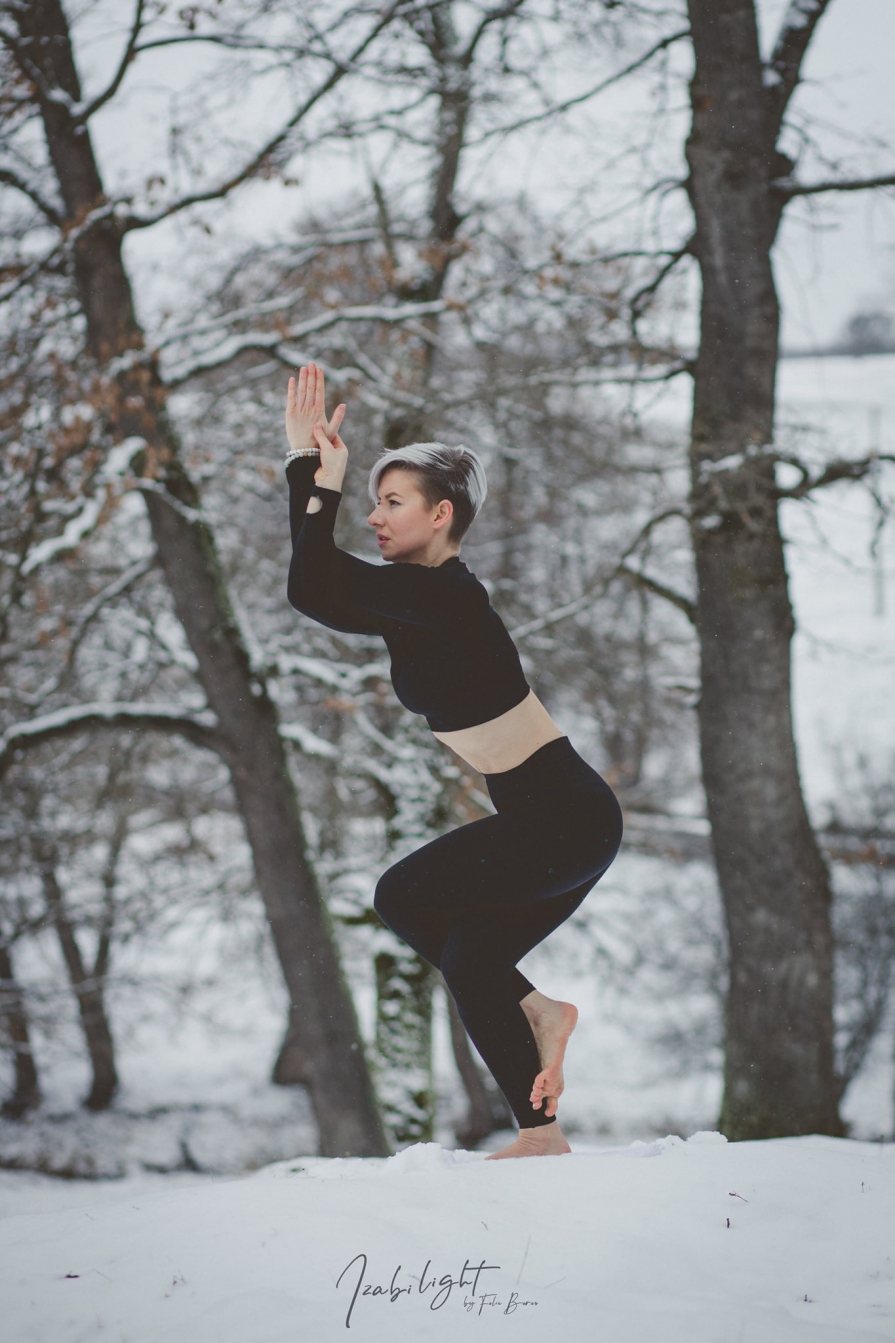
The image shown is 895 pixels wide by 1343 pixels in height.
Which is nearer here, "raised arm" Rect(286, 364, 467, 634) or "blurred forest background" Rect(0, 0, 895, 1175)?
"raised arm" Rect(286, 364, 467, 634)

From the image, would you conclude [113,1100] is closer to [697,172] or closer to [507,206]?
[507,206]

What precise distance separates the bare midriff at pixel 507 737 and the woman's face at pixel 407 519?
0.49 metres

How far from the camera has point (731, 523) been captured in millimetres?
6348

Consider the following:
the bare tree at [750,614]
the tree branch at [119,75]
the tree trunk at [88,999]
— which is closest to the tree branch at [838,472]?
the bare tree at [750,614]

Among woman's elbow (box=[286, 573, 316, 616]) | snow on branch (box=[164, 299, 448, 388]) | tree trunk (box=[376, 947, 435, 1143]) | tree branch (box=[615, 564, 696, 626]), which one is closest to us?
woman's elbow (box=[286, 573, 316, 616])

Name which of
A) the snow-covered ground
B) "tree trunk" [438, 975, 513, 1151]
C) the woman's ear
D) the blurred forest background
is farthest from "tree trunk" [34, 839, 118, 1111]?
the woman's ear

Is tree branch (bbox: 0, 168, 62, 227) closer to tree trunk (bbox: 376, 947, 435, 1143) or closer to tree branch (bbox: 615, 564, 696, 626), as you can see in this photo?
tree branch (bbox: 615, 564, 696, 626)

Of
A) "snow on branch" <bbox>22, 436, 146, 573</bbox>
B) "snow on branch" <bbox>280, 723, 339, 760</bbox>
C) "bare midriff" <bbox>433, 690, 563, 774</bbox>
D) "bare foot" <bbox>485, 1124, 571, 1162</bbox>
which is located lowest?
"bare foot" <bbox>485, 1124, 571, 1162</bbox>

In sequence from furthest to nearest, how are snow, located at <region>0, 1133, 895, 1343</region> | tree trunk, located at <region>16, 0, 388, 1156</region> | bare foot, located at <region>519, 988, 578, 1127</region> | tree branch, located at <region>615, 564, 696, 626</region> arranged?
tree trunk, located at <region>16, 0, 388, 1156</region>
tree branch, located at <region>615, 564, 696, 626</region>
bare foot, located at <region>519, 988, 578, 1127</region>
snow, located at <region>0, 1133, 895, 1343</region>

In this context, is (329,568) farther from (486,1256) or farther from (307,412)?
(486,1256)

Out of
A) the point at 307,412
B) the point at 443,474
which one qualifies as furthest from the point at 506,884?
the point at 307,412

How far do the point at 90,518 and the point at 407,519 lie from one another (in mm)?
4318

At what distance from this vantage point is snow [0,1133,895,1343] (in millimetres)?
2262

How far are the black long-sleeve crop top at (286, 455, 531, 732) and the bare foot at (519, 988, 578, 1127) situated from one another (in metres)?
0.91
